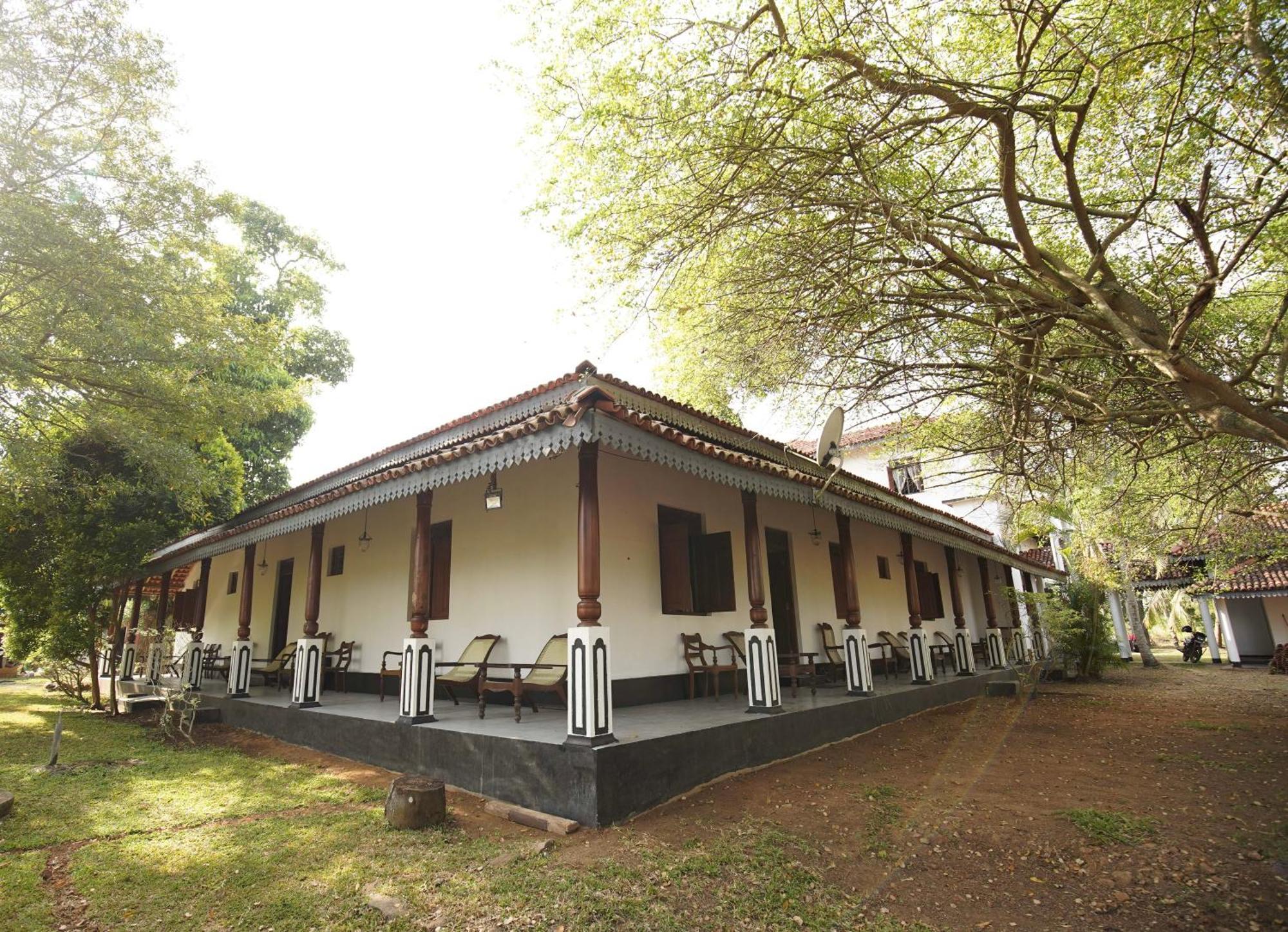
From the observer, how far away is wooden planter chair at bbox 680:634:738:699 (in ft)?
26.5

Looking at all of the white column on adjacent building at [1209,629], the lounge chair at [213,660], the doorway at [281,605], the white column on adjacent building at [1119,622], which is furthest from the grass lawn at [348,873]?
the white column on adjacent building at [1209,629]

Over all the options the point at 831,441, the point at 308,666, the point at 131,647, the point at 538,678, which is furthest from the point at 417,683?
the point at 131,647

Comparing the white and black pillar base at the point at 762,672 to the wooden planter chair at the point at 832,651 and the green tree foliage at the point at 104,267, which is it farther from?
the green tree foliage at the point at 104,267

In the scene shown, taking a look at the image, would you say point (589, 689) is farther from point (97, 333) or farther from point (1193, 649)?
point (1193, 649)

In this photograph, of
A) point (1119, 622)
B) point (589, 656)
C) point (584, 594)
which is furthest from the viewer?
point (1119, 622)

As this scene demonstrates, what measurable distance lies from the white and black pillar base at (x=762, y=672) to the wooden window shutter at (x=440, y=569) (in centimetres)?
431

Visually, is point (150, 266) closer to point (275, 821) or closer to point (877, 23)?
point (275, 821)

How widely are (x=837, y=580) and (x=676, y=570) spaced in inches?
197

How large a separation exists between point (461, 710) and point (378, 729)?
35.0 inches

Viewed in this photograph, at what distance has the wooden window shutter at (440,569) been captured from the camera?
8.84 m

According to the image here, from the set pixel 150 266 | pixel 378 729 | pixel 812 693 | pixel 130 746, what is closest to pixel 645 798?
pixel 378 729

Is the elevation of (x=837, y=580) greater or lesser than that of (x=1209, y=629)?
greater

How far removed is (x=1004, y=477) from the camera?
20.0 feet

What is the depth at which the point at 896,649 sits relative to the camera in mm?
11797
